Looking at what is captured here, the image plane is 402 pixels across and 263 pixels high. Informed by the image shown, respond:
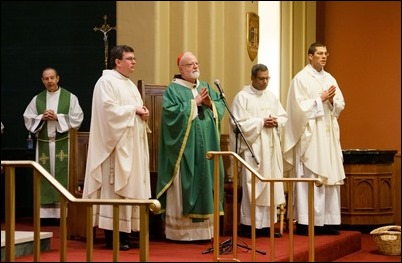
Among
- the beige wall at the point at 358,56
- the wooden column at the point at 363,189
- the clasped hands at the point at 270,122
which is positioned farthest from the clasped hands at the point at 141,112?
the beige wall at the point at 358,56

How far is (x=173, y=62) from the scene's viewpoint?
922cm

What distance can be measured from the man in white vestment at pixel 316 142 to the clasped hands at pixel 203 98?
1.10 m

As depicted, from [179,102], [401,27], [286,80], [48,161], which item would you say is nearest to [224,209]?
[179,102]

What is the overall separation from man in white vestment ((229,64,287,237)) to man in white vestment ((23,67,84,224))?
198 cm

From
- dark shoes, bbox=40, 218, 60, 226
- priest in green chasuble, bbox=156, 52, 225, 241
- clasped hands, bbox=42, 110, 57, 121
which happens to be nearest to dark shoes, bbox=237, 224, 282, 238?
priest in green chasuble, bbox=156, 52, 225, 241

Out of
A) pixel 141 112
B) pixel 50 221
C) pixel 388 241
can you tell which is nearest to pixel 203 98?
pixel 141 112

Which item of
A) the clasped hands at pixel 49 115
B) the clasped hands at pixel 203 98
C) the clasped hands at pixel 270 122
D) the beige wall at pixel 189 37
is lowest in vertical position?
the clasped hands at pixel 270 122

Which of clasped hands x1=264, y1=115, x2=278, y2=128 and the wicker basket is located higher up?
clasped hands x1=264, y1=115, x2=278, y2=128

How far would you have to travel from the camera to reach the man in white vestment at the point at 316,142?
8461 millimetres

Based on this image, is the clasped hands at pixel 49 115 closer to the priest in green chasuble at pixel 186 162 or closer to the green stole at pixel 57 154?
the green stole at pixel 57 154

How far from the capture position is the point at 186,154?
25.6 ft

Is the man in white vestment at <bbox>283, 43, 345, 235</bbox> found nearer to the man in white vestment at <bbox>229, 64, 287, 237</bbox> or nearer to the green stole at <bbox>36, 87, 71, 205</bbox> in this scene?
the man in white vestment at <bbox>229, 64, 287, 237</bbox>

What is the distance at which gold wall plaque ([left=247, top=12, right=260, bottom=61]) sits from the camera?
9.76m

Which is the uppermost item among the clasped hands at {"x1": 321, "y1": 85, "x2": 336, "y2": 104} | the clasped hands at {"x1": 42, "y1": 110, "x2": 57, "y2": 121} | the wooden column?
the clasped hands at {"x1": 321, "y1": 85, "x2": 336, "y2": 104}
